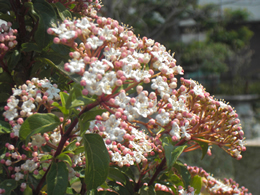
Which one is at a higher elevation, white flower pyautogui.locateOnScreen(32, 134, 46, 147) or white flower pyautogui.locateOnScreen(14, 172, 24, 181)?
white flower pyautogui.locateOnScreen(32, 134, 46, 147)

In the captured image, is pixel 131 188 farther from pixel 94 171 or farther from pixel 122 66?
pixel 122 66

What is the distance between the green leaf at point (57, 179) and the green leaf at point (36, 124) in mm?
140

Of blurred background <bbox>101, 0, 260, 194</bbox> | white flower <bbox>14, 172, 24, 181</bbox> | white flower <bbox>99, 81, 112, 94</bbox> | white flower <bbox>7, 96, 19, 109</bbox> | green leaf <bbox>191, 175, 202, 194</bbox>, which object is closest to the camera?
white flower <bbox>99, 81, 112, 94</bbox>

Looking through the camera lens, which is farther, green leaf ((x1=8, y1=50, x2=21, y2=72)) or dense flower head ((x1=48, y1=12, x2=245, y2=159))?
green leaf ((x1=8, y1=50, x2=21, y2=72))

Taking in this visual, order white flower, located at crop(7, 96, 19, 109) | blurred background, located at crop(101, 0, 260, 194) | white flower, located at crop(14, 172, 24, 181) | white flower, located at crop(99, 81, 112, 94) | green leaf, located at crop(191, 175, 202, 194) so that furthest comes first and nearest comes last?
blurred background, located at crop(101, 0, 260, 194)
green leaf, located at crop(191, 175, 202, 194)
white flower, located at crop(14, 172, 24, 181)
white flower, located at crop(7, 96, 19, 109)
white flower, located at crop(99, 81, 112, 94)

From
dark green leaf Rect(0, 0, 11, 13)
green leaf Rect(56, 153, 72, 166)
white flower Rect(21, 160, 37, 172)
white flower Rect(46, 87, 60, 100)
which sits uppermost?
dark green leaf Rect(0, 0, 11, 13)

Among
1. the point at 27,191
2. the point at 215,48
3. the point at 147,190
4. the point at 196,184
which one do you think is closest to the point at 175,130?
the point at 147,190

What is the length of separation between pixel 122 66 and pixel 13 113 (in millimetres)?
331

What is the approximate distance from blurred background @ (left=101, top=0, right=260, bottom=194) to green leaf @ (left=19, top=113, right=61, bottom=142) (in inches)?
122

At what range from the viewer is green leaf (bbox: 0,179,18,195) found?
0.82m

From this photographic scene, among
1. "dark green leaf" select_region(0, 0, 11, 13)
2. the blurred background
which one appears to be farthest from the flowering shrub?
the blurred background

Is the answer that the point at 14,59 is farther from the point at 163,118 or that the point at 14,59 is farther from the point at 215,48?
the point at 215,48

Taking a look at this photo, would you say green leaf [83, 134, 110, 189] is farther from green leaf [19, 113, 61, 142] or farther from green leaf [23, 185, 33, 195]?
green leaf [23, 185, 33, 195]

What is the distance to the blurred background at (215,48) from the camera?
359 centimetres
